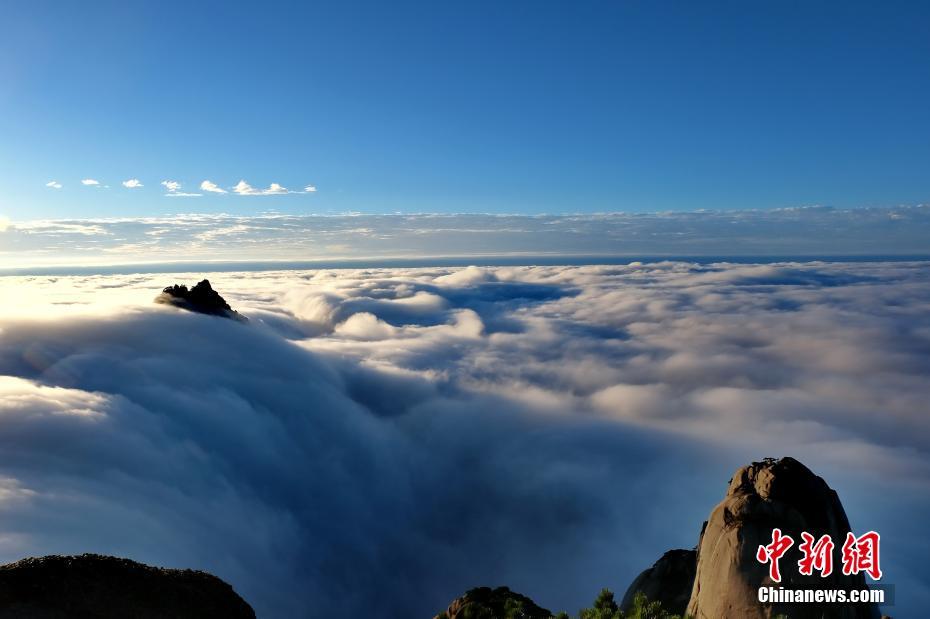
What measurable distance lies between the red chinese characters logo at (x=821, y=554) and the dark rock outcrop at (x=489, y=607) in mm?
8303

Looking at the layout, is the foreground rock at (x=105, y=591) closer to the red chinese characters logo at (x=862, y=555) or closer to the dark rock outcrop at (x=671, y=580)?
the dark rock outcrop at (x=671, y=580)

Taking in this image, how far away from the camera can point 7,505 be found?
4512 cm

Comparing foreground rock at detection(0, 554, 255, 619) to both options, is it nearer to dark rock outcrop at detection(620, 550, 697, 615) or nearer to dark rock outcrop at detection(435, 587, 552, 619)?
dark rock outcrop at detection(435, 587, 552, 619)

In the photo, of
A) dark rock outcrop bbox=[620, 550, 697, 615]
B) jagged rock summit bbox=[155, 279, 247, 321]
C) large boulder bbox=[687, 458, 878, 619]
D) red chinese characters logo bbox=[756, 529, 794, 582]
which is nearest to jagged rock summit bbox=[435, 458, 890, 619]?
large boulder bbox=[687, 458, 878, 619]

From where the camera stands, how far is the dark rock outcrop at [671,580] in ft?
92.6

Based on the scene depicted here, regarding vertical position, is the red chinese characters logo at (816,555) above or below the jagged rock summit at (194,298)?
below

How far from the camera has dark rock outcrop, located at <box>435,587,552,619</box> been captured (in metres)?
21.0

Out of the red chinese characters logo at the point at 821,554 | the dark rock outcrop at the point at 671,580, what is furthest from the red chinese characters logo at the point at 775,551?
the dark rock outcrop at the point at 671,580

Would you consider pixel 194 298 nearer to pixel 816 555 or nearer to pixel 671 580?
pixel 671 580

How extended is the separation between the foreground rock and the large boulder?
16129 millimetres

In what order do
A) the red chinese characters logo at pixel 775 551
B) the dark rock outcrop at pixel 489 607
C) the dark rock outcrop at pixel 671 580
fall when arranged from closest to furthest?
the red chinese characters logo at pixel 775 551 < the dark rock outcrop at pixel 489 607 < the dark rock outcrop at pixel 671 580

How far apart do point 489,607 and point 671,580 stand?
11.5m

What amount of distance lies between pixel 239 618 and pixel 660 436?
174792 mm

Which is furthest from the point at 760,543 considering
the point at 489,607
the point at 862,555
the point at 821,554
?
the point at 489,607
